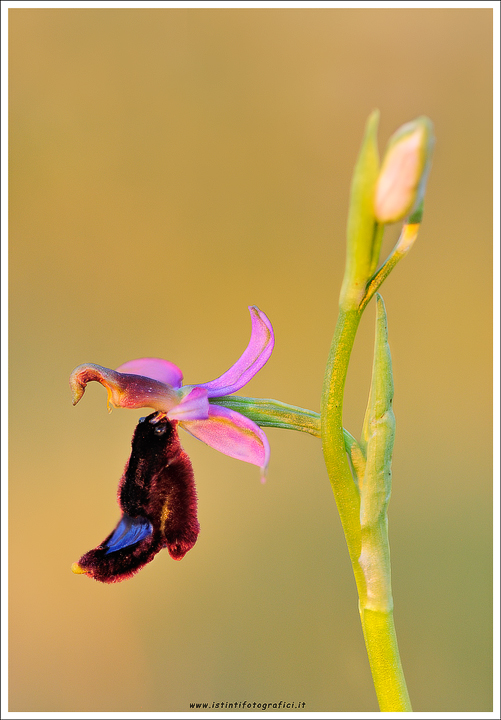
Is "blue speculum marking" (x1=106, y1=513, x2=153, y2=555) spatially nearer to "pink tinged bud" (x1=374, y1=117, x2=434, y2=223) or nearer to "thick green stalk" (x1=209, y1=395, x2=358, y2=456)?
"thick green stalk" (x1=209, y1=395, x2=358, y2=456)

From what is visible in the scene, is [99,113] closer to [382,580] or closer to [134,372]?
[134,372]

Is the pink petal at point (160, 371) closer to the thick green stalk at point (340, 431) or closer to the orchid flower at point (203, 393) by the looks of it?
the orchid flower at point (203, 393)

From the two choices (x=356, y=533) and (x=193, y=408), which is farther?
(x=193, y=408)

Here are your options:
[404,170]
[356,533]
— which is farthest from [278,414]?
[404,170]

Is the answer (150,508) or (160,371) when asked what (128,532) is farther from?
(160,371)

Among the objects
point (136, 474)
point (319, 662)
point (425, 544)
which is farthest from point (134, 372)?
point (425, 544)

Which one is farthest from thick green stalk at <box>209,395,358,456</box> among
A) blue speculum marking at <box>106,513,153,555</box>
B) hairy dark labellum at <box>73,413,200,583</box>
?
blue speculum marking at <box>106,513,153,555</box>
